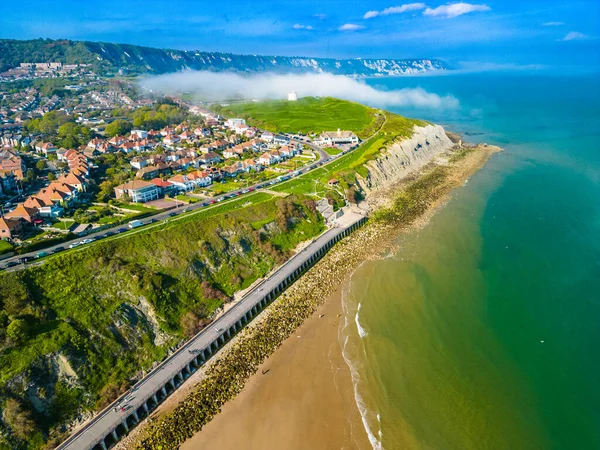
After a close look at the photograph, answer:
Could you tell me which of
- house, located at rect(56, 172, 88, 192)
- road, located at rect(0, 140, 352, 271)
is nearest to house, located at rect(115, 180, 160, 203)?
road, located at rect(0, 140, 352, 271)

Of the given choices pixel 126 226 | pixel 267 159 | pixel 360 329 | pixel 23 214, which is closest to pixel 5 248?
pixel 23 214

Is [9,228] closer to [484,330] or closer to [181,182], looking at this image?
[181,182]

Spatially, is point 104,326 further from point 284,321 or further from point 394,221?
point 394,221

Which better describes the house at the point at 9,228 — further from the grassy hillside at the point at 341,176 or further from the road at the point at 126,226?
the grassy hillside at the point at 341,176

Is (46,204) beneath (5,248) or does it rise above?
above

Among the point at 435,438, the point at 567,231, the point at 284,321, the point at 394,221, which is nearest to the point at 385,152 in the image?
the point at 394,221

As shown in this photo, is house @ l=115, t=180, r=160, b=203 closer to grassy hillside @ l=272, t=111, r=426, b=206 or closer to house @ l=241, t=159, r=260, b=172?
grassy hillside @ l=272, t=111, r=426, b=206
